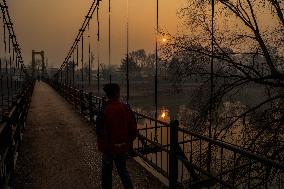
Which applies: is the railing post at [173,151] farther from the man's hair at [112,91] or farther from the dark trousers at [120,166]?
the man's hair at [112,91]

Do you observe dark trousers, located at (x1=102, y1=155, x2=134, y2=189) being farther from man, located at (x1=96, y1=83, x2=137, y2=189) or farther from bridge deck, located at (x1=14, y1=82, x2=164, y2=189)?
bridge deck, located at (x1=14, y1=82, x2=164, y2=189)

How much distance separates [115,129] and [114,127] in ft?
0.12

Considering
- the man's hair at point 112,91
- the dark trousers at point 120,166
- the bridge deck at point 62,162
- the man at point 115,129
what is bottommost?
the bridge deck at point 62,162

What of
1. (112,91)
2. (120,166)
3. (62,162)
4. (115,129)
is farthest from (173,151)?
(62,162)

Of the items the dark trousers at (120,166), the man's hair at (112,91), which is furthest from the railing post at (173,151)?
the man's hair at (112,91)

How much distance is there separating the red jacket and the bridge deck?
1565 millimetres

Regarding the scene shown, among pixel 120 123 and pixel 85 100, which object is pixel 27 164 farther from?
pixel 85 100

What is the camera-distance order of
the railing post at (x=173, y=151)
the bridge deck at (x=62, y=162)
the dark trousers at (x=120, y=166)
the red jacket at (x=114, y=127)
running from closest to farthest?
the red jacket at (x=114, y=127)
the dark trousers at (x=120, y=166)
the railing post at (x=173, y=151)
the bridge deck at (x=62, y=162)

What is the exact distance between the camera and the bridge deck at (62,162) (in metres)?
6.42

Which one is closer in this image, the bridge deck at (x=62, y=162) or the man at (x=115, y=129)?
the man at (x=115, y=129)

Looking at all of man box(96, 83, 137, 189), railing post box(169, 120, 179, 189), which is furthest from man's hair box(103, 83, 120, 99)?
railing post box(169, 120, 179, 189)

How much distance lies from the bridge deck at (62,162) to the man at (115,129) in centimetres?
141

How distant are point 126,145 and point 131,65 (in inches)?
5167

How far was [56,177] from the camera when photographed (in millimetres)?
6715
